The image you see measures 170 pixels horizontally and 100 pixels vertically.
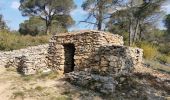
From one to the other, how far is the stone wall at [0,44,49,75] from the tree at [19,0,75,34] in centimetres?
2390

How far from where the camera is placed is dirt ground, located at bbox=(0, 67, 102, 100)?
43.3 ft

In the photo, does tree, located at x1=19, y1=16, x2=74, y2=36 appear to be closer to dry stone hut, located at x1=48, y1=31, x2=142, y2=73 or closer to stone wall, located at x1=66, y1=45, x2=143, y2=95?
dry stone hut, located at x1=48, y1=31, x2=142, y2=73

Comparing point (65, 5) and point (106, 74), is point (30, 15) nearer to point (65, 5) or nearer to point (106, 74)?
point (65, 5)

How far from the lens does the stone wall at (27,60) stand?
1639 centimetres

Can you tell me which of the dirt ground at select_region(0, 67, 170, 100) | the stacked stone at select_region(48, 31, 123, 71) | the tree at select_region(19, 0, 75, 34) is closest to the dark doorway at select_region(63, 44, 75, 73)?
the stacked stone at select_region(48, 31, 123, 71)

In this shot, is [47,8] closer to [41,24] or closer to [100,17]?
[41,24]

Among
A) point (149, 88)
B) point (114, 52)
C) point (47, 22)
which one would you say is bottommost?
point (149, 88)

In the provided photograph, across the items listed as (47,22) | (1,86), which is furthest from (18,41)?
(47,22)

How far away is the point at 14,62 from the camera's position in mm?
17422

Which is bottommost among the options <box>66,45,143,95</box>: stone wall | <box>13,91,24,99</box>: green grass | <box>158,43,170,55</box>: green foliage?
<box>13,91,24,99</box>: green grass

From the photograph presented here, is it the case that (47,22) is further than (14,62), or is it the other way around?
(47,22)

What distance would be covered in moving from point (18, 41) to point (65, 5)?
18.4 metres

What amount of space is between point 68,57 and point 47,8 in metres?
26.4

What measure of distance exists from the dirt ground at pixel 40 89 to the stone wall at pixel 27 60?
2.92 feet
